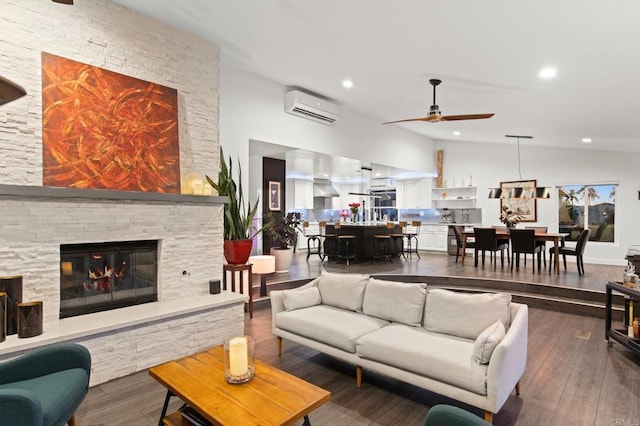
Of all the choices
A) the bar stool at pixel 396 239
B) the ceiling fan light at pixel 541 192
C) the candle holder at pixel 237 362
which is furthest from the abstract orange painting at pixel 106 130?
the ceiling fan light at pixel 541 192

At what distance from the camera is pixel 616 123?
19.2ft

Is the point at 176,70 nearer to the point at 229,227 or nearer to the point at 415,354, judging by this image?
the point at 229,227

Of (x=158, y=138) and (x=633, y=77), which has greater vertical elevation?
(x=633, y=77)

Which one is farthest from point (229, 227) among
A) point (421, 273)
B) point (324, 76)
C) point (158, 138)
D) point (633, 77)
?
point (633, 77)

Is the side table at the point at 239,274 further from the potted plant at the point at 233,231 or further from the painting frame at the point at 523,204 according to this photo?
the painting frame at the point at 523,204

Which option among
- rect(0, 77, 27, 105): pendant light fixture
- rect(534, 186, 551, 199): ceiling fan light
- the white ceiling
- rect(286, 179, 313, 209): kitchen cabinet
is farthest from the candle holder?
rect(286, 179, 313, 209): kitchen cabinet

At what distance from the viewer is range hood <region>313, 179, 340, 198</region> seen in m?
12.5

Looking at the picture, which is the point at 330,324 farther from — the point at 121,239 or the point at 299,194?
the point at 299,194

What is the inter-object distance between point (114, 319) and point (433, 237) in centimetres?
939

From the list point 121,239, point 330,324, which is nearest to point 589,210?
point 330,324

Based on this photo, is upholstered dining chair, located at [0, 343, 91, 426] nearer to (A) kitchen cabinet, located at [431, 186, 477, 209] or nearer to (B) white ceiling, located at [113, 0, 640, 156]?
(B) white ceiling, located at [113, 0, 640, 156]

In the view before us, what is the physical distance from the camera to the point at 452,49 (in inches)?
161

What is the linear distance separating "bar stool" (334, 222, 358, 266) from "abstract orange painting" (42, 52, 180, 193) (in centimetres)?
505

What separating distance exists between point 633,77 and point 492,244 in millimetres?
4125
